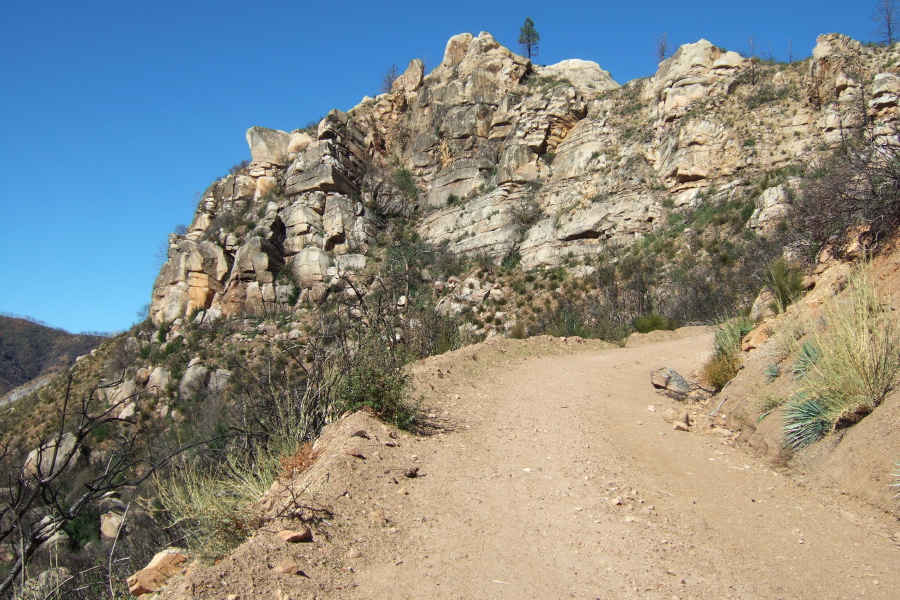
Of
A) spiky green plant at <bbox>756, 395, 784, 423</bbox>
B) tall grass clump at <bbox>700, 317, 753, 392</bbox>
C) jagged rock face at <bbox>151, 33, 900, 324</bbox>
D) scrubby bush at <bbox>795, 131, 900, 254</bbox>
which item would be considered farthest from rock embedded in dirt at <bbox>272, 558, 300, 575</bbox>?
jagged rock face at <bbox>151, 33, 900, 324</bbox>

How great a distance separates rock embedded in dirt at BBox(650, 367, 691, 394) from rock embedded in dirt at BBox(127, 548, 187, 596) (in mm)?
6462

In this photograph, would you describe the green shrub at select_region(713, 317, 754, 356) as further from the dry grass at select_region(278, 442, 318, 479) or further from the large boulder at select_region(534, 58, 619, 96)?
the large boulder at select_region(534, 58, 619, 96)

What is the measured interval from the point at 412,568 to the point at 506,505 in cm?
102

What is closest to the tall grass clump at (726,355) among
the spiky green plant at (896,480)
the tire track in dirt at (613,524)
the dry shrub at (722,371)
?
the dry shrub at (722,371)

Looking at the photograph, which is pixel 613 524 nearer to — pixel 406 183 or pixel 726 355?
pixel 726 355

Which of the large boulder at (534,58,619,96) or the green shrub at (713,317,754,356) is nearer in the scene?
the green shrub at (713,317,754,356)

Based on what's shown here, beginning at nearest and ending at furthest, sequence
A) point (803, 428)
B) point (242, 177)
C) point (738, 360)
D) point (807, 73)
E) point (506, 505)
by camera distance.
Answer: point (506, 505)
point (803, 428)
point (738, 360)
point (807, 73)
point (242, 177)

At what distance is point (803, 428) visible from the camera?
4.97 metres

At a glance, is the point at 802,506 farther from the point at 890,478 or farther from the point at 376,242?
the point at 376,242

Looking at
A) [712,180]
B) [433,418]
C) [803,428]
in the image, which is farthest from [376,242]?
[803,428]

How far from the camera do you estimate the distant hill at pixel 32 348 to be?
182ft

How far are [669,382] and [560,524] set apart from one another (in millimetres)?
4886

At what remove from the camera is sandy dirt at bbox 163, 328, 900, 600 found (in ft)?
10.2

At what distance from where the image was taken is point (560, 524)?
Answer: 3.85 metres
